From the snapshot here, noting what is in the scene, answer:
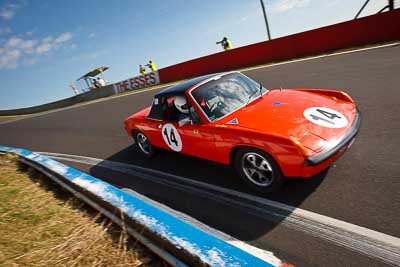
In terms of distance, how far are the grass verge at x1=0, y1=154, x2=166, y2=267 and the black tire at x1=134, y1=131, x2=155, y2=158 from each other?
177 cm

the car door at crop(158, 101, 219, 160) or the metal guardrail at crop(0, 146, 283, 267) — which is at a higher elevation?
the car door at crop(158, 101, 219, 160)

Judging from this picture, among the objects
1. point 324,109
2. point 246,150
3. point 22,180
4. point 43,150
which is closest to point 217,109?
point 246,150

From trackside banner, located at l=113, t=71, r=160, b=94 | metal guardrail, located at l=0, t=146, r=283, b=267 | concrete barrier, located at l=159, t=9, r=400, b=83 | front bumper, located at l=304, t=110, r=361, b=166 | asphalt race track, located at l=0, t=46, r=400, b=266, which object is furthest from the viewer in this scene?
Result: trackside banner, located at l=113, t=71, r=160, b=94

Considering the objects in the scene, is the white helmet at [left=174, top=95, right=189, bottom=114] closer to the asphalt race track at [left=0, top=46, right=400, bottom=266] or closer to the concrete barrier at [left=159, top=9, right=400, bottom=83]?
the asphalt race track at [left=0, top=46, right=400, bottom=266]

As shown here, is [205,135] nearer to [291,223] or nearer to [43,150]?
[291,223]

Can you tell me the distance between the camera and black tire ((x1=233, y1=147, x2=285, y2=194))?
309 centimetres

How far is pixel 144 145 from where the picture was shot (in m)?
5.48

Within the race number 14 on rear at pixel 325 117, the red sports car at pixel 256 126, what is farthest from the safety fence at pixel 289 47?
the race number 14 on rear at pixel 325 117

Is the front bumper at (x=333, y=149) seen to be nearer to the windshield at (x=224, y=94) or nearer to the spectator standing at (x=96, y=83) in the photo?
the windshield at (x=224, y=94)

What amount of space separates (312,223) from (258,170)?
0.83 metres

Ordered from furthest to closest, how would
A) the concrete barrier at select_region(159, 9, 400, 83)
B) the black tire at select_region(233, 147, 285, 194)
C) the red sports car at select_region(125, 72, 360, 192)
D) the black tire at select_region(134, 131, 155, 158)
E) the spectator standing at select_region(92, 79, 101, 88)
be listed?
the spectator standing at select_region(92, 79, 101, 88) < the concrete barrier at select_region(159, 9, 400, 83) < the black tire at select_region(134, 131, 155, 158) < the black tire at select_region(233, 147, 285, 194) < the red sports car at select_region(125, 72, 360, 192)

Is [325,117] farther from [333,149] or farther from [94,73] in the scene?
[94,73]

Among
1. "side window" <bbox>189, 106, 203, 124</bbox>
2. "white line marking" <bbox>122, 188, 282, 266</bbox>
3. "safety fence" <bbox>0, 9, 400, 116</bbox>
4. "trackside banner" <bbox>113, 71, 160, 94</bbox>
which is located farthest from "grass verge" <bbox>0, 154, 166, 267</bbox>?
"trackside banner" <bbox>113, 71, 160, 94</bbox>

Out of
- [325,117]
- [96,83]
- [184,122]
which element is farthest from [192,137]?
[96,83]
